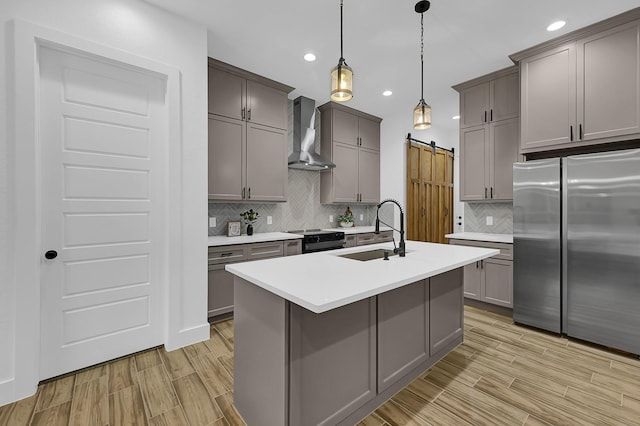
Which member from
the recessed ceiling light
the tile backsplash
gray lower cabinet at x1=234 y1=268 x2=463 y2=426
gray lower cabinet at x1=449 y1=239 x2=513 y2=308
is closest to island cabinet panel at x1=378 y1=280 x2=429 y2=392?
gray lower cabinet at x1=234 y1=268 x2=463 y2=426

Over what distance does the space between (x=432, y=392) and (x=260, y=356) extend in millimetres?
1275

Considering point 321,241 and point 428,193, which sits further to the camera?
point 428,193

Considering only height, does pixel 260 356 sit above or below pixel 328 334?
below

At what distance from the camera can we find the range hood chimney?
4.23 metres

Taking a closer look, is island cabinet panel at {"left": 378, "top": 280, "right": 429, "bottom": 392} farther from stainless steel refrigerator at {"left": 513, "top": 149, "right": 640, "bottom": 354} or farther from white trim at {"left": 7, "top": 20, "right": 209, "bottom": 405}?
white trim at {"left": 7, "top": 20, "right": 209, "bottom": 405}

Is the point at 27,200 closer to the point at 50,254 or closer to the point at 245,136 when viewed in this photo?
the point at 50,254

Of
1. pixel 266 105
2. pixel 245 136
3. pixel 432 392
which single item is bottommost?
pixel 432 392

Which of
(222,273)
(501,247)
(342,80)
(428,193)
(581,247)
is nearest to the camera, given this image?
(342,80)

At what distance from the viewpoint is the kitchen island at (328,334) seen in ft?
4.43

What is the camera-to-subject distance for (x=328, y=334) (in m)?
1.50

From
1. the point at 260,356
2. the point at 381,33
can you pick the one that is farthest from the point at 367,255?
the point at 381,33

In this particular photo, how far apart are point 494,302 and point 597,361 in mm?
1088

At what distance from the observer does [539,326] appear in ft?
9.64

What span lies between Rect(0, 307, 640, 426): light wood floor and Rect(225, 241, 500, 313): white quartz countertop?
2.98ft
